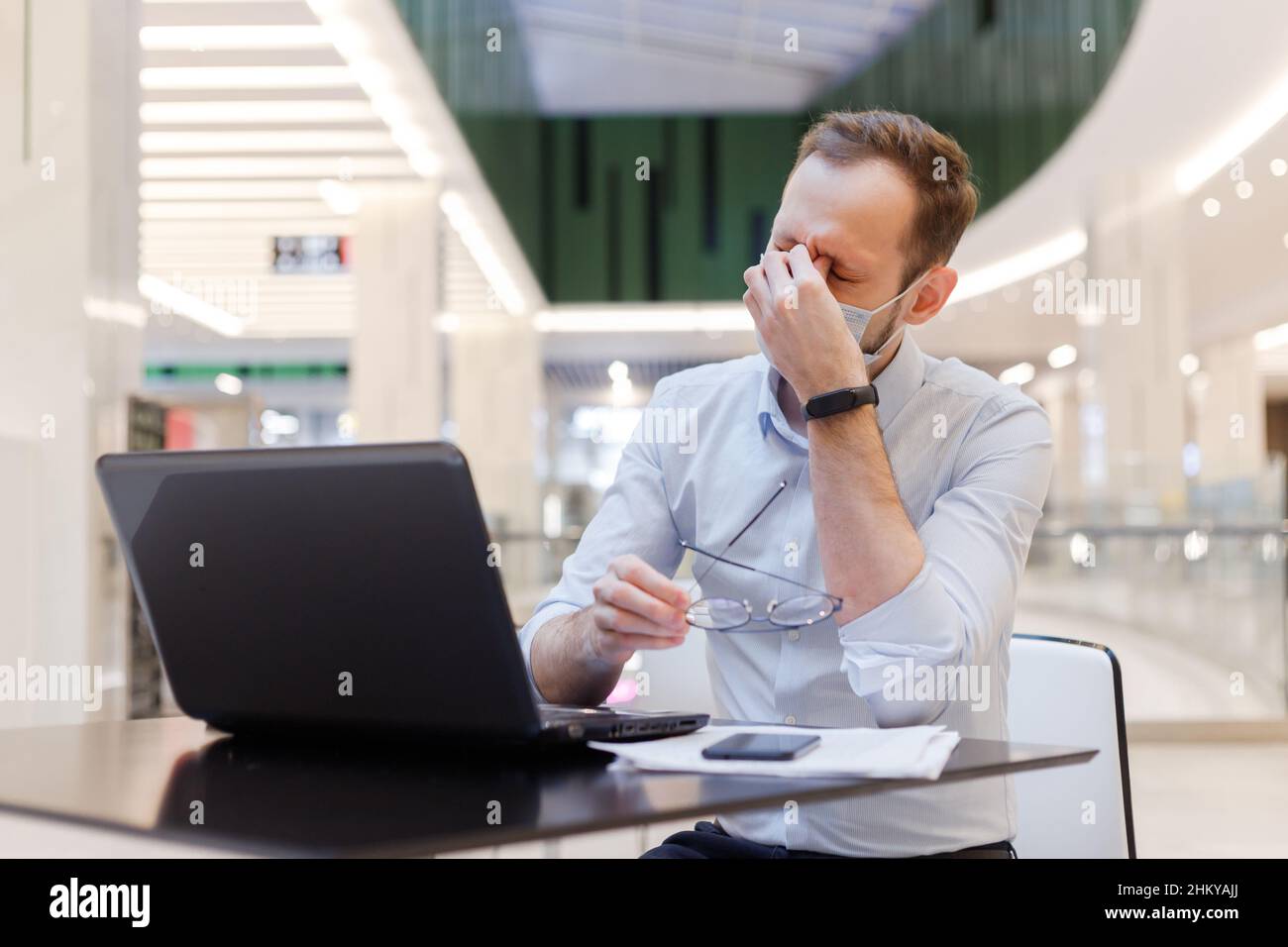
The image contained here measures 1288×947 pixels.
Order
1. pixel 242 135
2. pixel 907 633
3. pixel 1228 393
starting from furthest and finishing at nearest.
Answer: pixel 1228 393 < pixel 242 135 < pixel 907 633

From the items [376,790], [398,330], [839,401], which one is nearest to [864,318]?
[839,401]

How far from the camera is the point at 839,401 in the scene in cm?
135

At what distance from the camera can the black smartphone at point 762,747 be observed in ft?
3.18

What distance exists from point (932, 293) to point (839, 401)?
0.35 m

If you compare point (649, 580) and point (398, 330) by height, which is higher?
point (398, 330)

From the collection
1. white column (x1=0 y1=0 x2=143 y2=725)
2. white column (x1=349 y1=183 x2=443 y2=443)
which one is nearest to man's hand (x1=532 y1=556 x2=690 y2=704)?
white column (x1=0 y1=0 x2=143 y2=725)

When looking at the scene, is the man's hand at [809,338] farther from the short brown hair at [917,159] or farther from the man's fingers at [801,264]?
the short brown hair at [917,159]

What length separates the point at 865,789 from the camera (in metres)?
0.89

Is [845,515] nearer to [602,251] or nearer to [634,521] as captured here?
[634,521]

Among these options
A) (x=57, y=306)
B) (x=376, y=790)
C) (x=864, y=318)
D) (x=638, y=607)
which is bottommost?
(x=376, y=790)

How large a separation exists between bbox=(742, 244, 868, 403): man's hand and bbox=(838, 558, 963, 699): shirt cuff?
23 centimetres

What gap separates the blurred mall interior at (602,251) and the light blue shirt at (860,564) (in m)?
0.34

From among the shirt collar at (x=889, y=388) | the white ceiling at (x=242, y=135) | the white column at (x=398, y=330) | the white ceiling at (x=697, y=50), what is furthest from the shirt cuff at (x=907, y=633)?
the white ceiling at (x=697, y=50)

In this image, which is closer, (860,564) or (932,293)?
(860,564)
